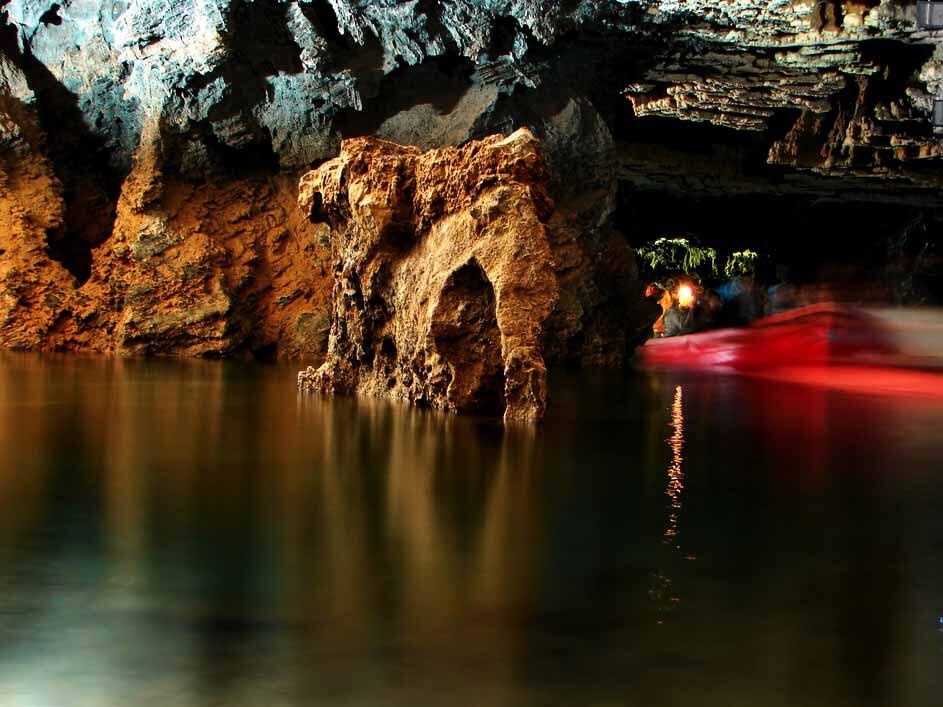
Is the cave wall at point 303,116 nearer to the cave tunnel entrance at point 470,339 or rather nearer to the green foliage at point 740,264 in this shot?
the cave tunnel entrance at point 470,339

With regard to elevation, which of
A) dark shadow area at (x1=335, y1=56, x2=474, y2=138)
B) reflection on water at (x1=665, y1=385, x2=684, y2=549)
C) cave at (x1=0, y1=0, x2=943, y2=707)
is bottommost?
reflection on water at (x1=665, y1=385, x2=684, y2=549)

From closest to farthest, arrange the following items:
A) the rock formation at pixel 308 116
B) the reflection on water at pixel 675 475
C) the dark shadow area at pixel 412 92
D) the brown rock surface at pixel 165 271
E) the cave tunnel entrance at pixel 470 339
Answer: the reflection on water at pixel 675 475, the cave tunnel entrance at pixel 470 339, the rock formation at pixel 308 116, the brown rock surface at pixel 165 271, the dark shadow area at pixel 412 92

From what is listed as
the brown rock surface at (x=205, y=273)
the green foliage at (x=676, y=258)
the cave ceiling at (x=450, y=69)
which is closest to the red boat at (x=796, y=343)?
the cave ceiling at (x=450, y=69)

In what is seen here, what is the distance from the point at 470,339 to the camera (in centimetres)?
599

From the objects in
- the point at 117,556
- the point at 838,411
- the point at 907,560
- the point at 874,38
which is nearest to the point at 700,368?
the point at 874,38

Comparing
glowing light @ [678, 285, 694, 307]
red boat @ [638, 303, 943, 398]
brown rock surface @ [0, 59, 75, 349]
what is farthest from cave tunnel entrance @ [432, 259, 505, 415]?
glowing light @ [678, 285, 694, 307]

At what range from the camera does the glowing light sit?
2703cm

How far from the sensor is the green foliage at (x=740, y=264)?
91.7 feet

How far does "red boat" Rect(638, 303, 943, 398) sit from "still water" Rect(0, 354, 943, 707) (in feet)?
18.8

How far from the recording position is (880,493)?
11.6ft

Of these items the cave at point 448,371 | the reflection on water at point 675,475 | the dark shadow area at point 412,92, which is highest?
the dark shadow area at point 412,92

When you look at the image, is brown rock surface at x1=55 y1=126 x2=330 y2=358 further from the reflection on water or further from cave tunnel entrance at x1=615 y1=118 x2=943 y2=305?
the reflection on water

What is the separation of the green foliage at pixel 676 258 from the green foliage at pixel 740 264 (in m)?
0.42

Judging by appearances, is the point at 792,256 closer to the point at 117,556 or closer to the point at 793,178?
the point at 793,178
